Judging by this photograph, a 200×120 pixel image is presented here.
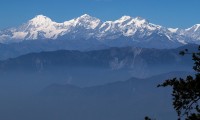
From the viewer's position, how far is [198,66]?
18.4 m

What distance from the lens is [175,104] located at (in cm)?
1864

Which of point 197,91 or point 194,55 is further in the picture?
point 194,55

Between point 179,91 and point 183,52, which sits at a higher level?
point 183,52

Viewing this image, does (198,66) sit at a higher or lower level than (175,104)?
higher

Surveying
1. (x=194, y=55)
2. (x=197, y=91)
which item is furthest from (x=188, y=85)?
(x=194, y=55)

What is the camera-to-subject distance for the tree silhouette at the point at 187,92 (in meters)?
17.8

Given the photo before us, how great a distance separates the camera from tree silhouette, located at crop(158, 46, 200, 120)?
17.8 metres

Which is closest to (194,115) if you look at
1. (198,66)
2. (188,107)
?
(188,107)

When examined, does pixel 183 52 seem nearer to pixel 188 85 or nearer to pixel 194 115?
pixel 188 85

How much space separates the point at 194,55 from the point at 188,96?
1708 millimetres

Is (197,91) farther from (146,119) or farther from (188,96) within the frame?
(146,119)

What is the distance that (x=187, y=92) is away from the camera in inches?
715

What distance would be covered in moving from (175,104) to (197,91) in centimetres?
122

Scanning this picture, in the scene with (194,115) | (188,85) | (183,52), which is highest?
(183,52)
